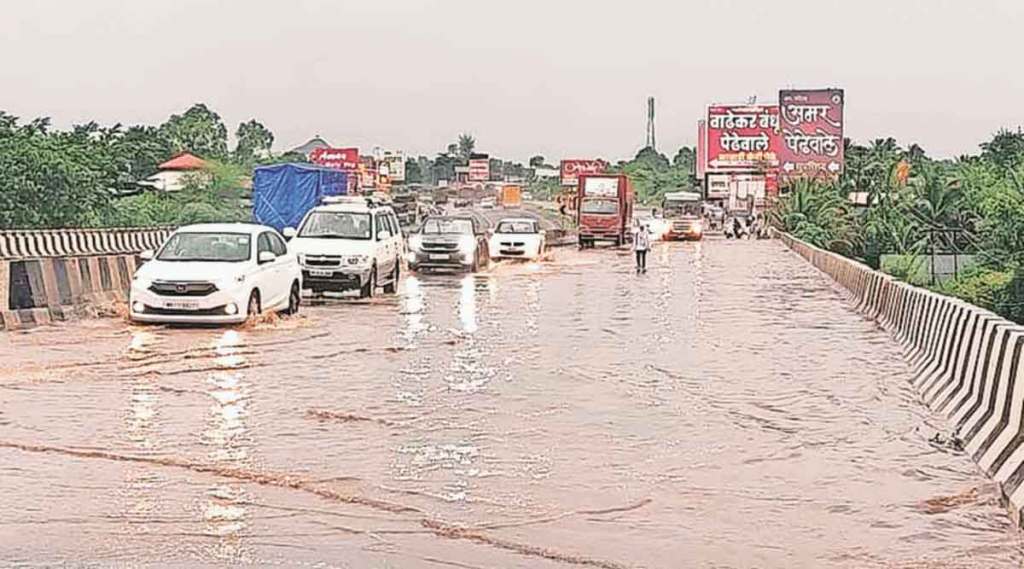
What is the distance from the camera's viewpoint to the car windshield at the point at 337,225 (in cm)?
2812

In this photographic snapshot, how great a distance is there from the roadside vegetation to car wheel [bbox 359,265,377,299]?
20.7m

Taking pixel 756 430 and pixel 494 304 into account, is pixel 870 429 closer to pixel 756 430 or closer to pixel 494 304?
pixel 756 430

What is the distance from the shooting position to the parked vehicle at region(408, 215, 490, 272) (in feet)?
128

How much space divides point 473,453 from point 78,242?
33862 millimetres

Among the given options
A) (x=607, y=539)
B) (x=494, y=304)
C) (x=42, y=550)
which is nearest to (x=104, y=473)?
(x=42, y=550)

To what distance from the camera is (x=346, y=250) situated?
27.2m

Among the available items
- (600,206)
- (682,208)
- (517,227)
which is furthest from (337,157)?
(517,227)

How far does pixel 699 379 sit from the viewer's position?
1588 cm

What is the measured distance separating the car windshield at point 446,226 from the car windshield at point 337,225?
10779 millimetres

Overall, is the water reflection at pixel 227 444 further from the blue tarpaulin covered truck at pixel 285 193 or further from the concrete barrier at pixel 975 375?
the blue tarpaulin covered truck at pixel 285 193

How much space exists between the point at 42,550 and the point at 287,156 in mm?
124813

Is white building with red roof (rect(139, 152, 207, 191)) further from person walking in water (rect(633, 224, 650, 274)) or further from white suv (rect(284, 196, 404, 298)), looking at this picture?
white suv (rect(284, 196, 404, 298))

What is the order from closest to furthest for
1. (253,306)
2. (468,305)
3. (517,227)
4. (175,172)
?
(253,306)
(468,305)
(517,227)
(175,172)

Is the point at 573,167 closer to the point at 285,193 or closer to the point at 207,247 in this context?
the point at 285,193
